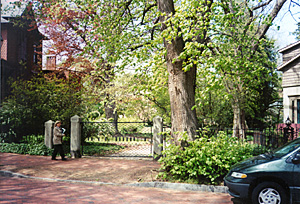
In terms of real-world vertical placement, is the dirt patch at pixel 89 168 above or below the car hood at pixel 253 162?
below

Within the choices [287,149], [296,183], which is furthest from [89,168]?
[296,183]

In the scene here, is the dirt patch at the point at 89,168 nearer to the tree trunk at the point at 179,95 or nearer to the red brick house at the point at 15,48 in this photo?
the tree trunk at the point at 179,95

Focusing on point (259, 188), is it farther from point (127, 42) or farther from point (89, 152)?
point (89, 152)

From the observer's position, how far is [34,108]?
15.3 m

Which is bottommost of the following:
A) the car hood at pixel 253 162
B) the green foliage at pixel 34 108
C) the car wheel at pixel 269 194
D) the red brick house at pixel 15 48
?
the car wheel at pixel 269 194

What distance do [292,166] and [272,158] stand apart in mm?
467

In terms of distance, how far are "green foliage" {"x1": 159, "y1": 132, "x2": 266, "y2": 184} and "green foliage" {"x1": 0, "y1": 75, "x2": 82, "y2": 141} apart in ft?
26.5

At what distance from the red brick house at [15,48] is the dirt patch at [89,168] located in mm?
11359

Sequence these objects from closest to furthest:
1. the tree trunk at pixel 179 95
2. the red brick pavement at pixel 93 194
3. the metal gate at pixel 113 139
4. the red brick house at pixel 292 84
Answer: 1. the red brick pavement at pixel 93 194
2. the tree trunk at pixel 179 95
3. the metal gate at pixel 113 139
4. the red brick house at pixel 292 84

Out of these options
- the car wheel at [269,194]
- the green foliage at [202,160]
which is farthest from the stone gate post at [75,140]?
the car wheel at [269,194]

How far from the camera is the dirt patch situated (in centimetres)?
961

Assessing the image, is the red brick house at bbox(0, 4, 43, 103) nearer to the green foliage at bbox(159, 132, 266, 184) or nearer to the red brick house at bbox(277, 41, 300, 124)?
the green foliage at bbox(159, 132, 266, 184)

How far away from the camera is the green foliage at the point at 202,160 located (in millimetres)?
8469

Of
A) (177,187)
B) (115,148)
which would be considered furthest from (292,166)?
(115,148)
